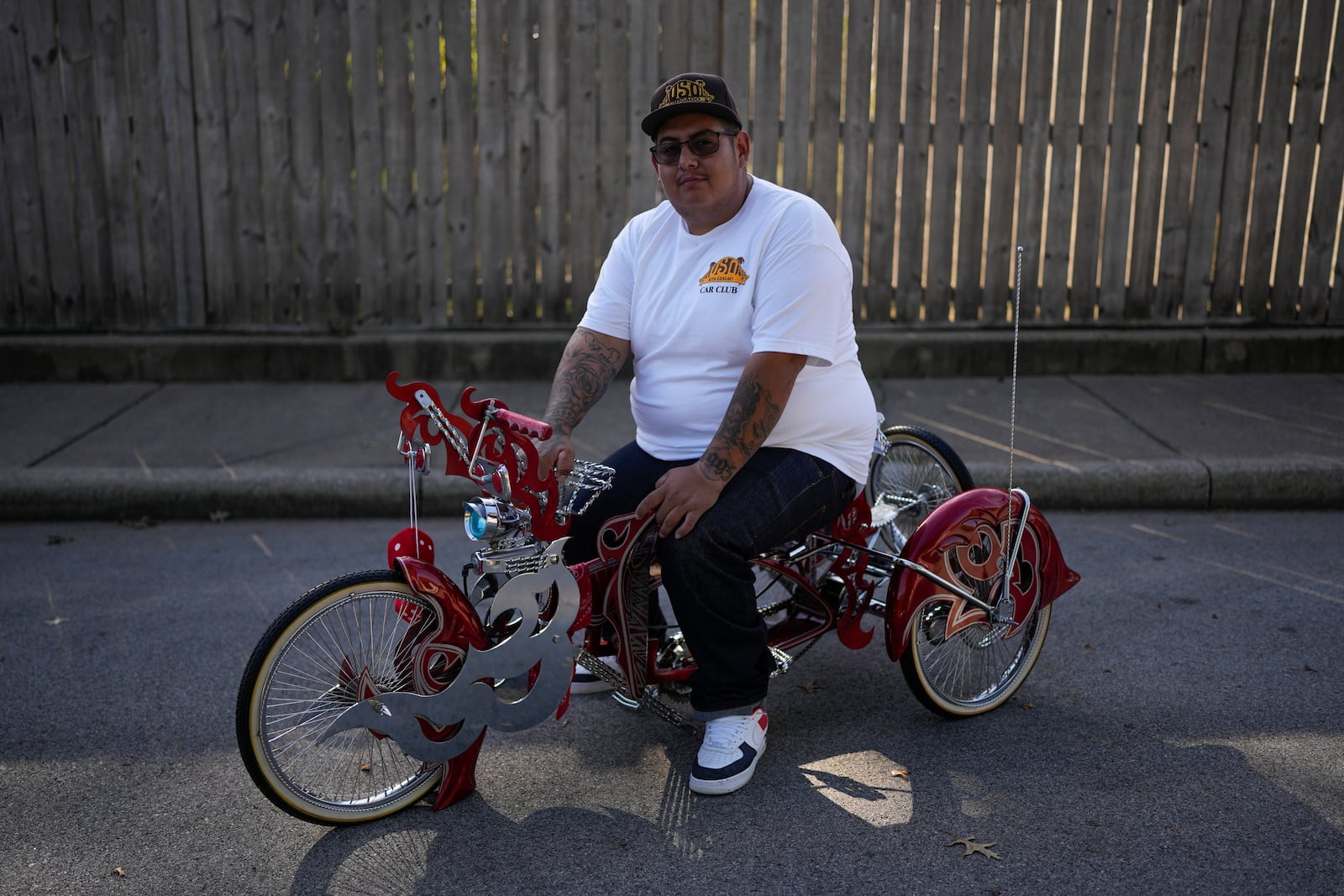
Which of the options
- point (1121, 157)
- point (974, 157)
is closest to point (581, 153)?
point (974, 157)

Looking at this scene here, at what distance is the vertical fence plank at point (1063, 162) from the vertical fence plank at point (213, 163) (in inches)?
183

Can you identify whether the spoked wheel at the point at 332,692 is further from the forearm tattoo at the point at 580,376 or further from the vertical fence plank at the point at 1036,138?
the vertical fence plank at the point at 1036,138

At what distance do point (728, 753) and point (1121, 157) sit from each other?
5030mm

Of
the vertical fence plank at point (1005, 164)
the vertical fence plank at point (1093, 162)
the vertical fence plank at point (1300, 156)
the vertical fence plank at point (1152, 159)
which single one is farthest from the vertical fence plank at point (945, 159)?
the vertical fence plank at point (1300, 156)

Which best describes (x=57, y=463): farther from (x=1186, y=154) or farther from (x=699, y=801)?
(x=1186, y=154)

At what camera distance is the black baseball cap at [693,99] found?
3.09 meters

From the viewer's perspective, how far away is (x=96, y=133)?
22.0 feet

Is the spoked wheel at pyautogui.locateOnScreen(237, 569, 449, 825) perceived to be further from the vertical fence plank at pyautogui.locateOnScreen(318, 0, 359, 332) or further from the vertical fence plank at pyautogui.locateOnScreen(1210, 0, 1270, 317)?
the vertical fence plank at pyautogui.locateOnScreen(1210, 0, 1270, 317)

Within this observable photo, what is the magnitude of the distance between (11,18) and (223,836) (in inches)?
216

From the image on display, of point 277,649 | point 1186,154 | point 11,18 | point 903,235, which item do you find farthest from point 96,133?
point 1186,154

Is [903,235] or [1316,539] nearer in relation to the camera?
[1316,539]

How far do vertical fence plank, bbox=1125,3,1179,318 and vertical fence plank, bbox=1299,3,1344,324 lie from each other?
0.90 meters

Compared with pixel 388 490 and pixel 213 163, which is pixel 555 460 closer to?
pixel 388 490

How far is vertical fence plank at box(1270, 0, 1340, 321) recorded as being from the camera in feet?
22.2
